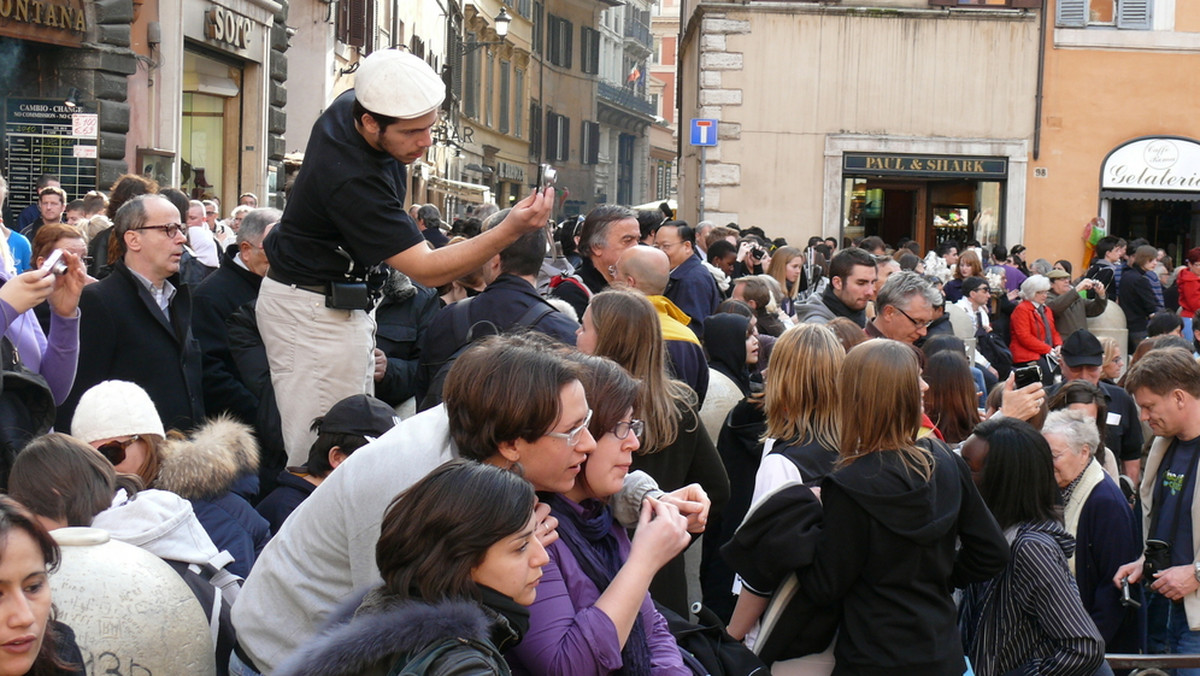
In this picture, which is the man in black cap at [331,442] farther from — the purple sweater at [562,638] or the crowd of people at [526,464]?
the purple sweater at [562,638]

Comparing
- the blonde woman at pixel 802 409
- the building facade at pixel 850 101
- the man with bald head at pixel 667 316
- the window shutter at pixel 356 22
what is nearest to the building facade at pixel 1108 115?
the building facade at pixel 850 101

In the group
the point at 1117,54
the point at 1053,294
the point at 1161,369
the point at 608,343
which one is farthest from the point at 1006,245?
the point at 608,343

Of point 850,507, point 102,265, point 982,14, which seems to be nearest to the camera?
point 850,507

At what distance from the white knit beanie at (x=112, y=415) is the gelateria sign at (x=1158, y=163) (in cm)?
2130

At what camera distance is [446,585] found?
2469 millimetres

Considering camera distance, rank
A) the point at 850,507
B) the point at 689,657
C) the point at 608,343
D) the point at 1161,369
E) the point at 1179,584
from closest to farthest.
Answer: the point at 689,657, the point at 850,507, the point at 608,343, the point at 1179,584, the point at 1161,369

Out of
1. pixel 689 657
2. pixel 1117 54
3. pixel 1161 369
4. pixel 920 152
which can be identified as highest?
pixel 1117 54

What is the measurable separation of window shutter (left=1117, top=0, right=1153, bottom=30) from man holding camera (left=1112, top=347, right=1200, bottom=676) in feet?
61.3

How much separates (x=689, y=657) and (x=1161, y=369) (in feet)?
11.2

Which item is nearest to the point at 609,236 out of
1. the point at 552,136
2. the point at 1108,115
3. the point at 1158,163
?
the point at 1108,115

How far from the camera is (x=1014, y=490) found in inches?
184

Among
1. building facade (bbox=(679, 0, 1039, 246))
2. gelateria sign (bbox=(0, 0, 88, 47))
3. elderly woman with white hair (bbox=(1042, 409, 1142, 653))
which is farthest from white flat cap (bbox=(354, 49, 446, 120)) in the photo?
building facade (bbox=(679, 0, 1039, 246))

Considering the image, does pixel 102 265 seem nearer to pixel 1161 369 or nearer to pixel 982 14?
pixel 1161 369

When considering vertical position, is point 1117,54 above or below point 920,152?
above
